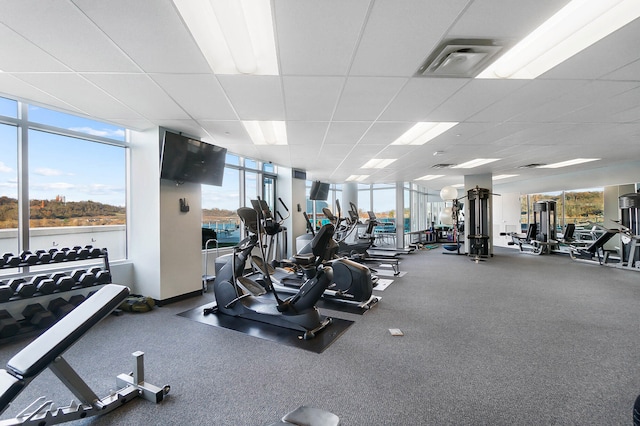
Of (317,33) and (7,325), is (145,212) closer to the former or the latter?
(7,325)

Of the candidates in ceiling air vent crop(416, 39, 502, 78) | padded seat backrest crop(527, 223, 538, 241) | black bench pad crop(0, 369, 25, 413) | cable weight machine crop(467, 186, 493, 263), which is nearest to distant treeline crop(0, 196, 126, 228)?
black bench pad crop(0, 369, 25, 413)

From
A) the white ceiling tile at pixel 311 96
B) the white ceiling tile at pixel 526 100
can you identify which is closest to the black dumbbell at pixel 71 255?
the white ceiling tile at pixel 311 96

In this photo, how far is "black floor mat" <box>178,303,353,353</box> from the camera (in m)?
3.04

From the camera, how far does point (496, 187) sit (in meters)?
12.5

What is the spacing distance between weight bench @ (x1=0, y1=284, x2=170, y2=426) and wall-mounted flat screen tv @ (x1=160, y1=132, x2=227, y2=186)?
8.38 feet

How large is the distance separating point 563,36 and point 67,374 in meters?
4.43

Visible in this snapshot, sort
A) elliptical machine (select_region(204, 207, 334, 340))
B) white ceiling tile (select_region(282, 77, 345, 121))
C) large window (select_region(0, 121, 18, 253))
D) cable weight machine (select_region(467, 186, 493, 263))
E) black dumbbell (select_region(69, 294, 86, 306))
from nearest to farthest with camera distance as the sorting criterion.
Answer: white ceiling tile (select_region(282, 77, 345, 121))
elliptical machine (select_region(204, 207, 334, 340))
large window (select_region(0, 121, 18, 253))
black dumbbell (select_region(69, 294, 86, 306))
cable weight machine (select_region(467, 186, 493, 263))

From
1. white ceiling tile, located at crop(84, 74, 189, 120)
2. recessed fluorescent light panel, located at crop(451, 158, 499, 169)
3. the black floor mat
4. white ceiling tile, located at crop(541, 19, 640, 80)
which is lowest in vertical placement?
the black floor mat

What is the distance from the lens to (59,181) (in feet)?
12.9

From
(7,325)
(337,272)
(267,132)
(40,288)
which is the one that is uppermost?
(267,132)

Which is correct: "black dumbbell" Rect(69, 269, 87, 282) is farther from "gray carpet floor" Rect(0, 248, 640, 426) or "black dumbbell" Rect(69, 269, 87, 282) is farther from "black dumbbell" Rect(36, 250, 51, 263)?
"gray carpet floor" Rect(0, 248, 640, 426)

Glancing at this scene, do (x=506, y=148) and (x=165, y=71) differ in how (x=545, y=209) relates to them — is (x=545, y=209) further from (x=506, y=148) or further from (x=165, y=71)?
(x=165, y=71)

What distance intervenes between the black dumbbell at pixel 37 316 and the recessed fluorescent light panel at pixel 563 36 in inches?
219

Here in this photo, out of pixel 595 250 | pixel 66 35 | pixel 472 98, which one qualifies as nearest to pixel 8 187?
pixel 66 35
